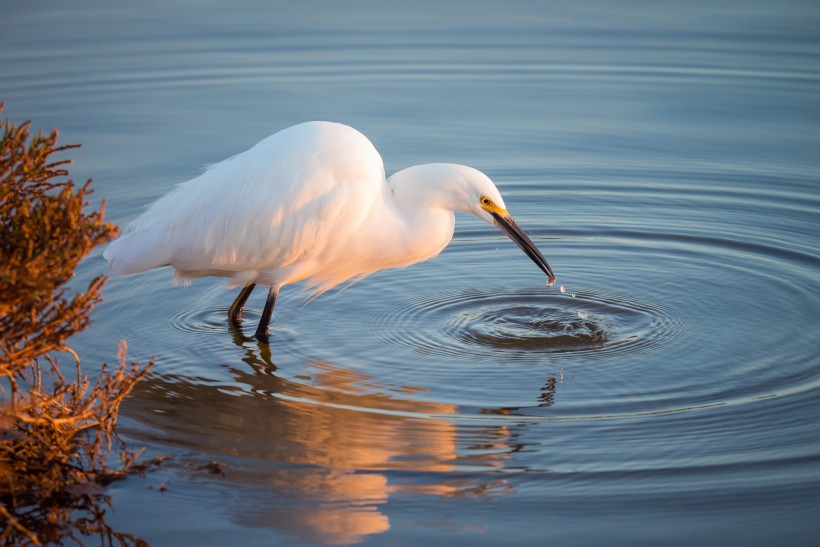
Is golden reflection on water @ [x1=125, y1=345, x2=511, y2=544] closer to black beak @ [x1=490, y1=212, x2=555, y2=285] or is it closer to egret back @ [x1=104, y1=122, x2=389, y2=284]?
egret back @ [x1=104, y1=122, x2=389, y2=284]

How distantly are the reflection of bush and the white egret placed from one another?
6.06ft

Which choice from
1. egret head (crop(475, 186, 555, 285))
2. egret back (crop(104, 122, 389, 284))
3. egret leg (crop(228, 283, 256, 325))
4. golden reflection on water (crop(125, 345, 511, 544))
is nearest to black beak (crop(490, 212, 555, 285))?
egret head (crop(475, 186, 555, 285))

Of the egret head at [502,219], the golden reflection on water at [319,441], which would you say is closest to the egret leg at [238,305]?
the golden reflection on water at [319,441]

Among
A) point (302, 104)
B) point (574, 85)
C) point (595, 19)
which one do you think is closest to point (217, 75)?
point (302, 104)

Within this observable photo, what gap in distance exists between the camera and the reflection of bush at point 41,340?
14.9ft

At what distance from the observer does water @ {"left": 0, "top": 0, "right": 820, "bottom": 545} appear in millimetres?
4961

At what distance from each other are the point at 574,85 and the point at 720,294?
5.41m

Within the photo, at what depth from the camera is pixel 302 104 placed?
464 inches

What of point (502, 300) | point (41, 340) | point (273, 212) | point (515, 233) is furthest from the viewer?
point (502, 300)

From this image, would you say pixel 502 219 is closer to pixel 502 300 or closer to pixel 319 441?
pixel 502 300

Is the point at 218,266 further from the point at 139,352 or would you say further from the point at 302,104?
the point at 302,104

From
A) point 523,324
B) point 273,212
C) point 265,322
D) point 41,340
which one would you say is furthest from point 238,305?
point 41,340

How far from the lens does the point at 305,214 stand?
671 cm

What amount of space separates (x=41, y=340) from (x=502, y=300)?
3.56 m
